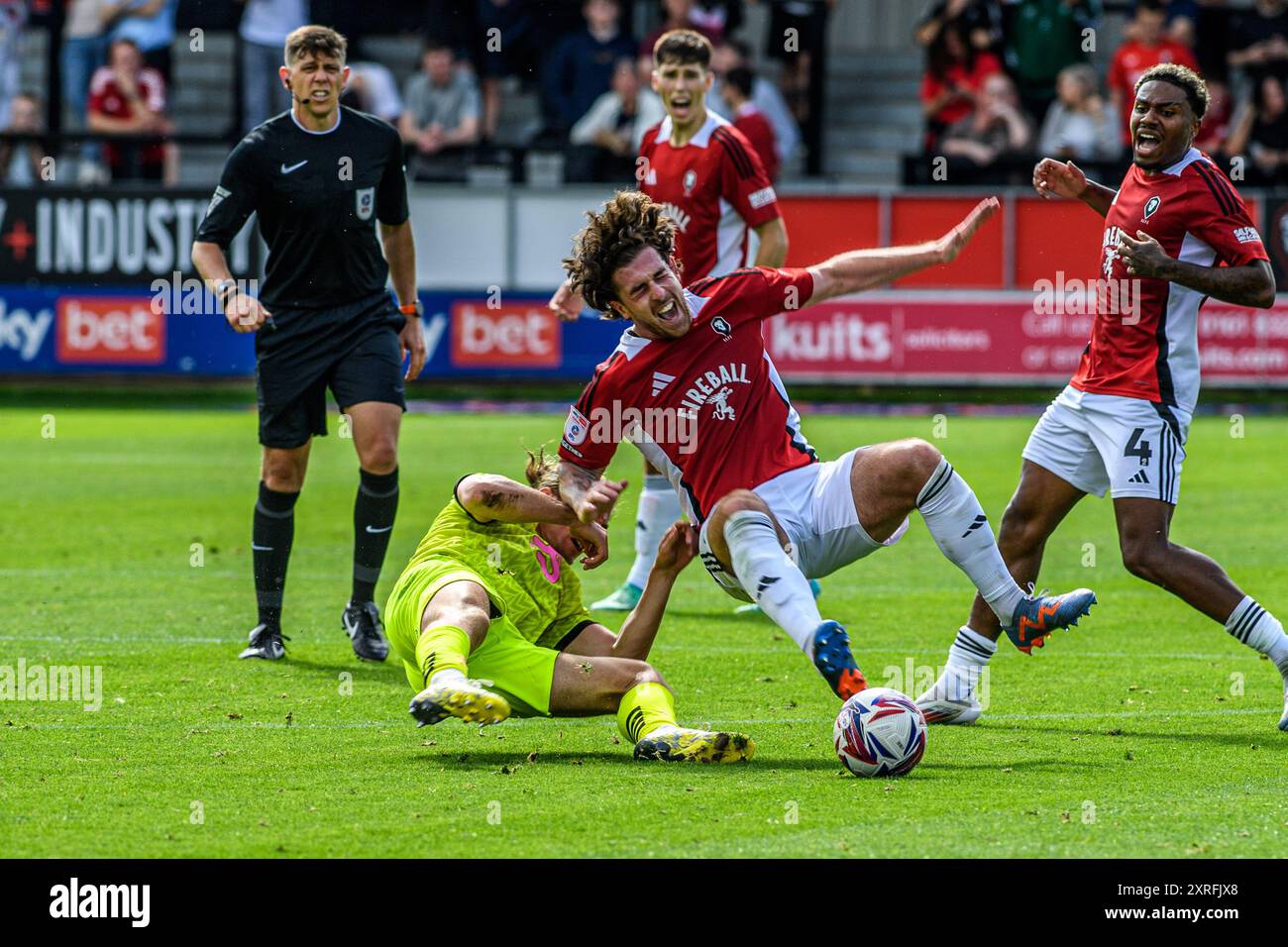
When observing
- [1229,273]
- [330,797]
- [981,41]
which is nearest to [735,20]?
[981,41]

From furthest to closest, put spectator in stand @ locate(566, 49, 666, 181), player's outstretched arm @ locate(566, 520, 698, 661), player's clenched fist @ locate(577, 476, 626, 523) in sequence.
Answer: spectator in stand @ locate(566, 49, 666, 181) < player's outstretched arm @ locate(566, 520, 698, 661) < player's clenched fist @ locate(577, 476, 626, 523)

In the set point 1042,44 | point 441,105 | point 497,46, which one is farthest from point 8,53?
point 1042,44

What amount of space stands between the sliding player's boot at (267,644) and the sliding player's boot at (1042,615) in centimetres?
324

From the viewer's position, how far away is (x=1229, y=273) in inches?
263

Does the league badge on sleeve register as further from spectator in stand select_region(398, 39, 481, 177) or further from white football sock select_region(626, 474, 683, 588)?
spectator in stand select_region(398, 39, 481, 177)

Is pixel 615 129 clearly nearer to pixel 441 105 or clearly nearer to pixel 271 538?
pixel 441 105

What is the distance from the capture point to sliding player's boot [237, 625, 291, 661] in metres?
8.18

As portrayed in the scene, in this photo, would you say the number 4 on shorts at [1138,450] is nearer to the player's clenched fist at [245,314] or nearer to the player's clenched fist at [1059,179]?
the player's clenched fist at [1059,179]

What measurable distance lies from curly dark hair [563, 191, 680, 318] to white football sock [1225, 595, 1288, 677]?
2.32 meters

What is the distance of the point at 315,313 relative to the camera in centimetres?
841

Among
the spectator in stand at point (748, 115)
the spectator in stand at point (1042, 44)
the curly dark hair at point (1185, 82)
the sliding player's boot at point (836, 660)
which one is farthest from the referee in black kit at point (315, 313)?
the spectator in stand at point (1042, 44)

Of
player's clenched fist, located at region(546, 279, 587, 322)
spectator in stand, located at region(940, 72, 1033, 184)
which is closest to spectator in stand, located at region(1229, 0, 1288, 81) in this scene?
spectator in stand, located at region(940, 72, 1033, 184)
